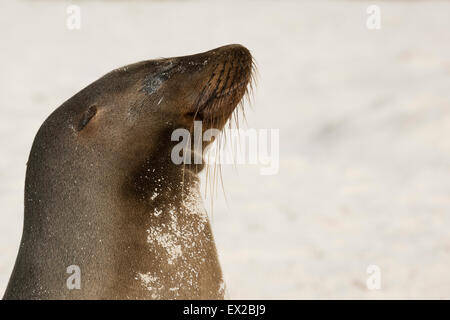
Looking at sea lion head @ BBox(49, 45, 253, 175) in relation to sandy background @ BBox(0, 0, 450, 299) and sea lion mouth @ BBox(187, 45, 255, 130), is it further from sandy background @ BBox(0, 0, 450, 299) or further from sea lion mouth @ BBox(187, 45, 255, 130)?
sandy background @ BBox(0, 0, 450, 299)

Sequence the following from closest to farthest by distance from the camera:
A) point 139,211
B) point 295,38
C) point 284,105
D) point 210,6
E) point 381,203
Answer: point 139,211 < point 381,203 < point 284,105 < point 295,38 < point 210,6

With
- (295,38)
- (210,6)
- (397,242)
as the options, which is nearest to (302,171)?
(397,242)

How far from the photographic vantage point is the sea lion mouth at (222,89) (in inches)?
104

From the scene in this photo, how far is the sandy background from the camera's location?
Answer: 176 inches

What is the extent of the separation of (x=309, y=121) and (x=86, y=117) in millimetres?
4393

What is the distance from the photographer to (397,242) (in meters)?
4.64

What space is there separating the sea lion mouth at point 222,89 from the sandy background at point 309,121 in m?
1.68

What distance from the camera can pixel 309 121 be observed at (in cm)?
682

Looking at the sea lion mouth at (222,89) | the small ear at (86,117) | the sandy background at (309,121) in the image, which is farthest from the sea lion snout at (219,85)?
the sandy background at (309,121)

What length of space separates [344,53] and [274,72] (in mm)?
882

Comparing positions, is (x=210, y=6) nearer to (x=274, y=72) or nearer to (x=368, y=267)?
(x=274, y=72)

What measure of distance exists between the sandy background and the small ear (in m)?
1.79

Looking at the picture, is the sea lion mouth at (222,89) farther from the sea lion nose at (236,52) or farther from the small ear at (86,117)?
the small ear at (86,117)

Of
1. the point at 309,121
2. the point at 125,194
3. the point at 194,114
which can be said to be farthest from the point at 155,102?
the point at 309,121
